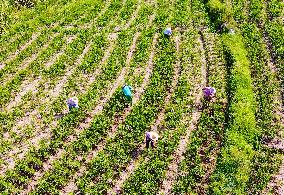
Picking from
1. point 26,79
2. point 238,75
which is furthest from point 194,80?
point 26,79

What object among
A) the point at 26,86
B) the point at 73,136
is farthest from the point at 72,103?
the point at 26,86

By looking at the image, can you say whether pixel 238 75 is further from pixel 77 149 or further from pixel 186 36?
pixel 77 149

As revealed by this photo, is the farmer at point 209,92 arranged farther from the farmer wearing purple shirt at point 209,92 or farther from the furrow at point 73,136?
the furrow at point 73,136

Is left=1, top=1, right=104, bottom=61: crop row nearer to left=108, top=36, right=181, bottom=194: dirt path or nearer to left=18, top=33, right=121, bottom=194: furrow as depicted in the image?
left=18, top=33, right=121, bottom=194: furrow

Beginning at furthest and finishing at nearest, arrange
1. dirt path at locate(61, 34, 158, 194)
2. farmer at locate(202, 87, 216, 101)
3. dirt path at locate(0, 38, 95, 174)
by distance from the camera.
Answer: farmer at locate(202, 87, 216, 101), dirt path at locate(0, 38, 95, 174), dirt path at locate(61, 34, 158, 194)

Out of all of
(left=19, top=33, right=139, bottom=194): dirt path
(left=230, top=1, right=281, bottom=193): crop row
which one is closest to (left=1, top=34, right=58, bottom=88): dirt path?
(left=19, top=33, right=139, bottom=194): dirt path

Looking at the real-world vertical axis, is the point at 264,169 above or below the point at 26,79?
below
